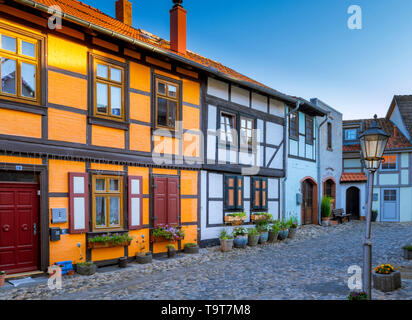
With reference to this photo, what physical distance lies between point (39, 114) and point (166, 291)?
4323 millimetres

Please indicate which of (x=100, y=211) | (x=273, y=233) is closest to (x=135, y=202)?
(x=100, y=211)

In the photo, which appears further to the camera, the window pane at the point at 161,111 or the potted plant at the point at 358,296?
the window pane at the point at 161,111

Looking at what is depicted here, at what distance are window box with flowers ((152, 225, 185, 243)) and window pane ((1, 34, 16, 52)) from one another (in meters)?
5.32

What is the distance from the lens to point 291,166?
51.4 feet

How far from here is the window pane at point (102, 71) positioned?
846 cm

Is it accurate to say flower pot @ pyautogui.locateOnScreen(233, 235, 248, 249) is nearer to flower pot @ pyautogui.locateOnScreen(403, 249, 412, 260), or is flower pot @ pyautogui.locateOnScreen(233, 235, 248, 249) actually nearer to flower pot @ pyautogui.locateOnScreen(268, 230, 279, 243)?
flower pot @ pyautogui.locateOnScreen(268, 230, 279, 243)

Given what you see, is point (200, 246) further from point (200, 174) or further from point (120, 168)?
point (120, 168)

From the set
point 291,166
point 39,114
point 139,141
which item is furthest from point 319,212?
point 39,114

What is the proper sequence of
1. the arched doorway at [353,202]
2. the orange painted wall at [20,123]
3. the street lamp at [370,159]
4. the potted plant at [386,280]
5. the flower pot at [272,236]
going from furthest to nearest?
the arched doorway at [353,202], the flower pot at [272,236], the orange painted wall at [20,123], the potted plant at [386,280], the street lamp at [370,159]

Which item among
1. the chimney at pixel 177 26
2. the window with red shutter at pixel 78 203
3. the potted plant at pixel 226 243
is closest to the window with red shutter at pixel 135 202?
the window with red shutter at pixel 78 203

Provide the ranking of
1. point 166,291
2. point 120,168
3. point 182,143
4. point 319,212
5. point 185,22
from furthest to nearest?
point 319,212 < point 185,22 < point 182,143 < point 120,168 < point 166,291

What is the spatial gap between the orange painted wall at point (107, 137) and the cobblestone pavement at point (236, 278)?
2.91m

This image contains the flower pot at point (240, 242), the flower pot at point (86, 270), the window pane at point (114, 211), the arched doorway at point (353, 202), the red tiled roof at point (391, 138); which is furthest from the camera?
the arched doorway at point (353, 202)

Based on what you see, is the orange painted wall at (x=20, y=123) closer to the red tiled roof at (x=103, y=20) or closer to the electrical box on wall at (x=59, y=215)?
the electrical box on wall at (x=59, y=215)
